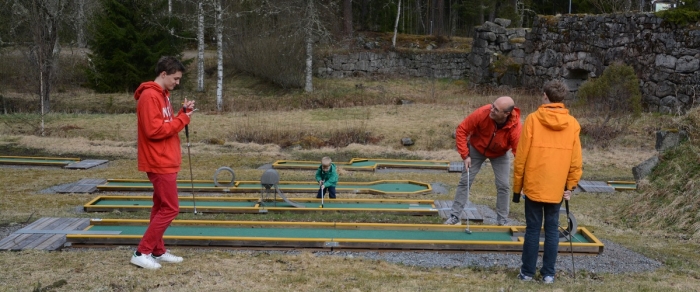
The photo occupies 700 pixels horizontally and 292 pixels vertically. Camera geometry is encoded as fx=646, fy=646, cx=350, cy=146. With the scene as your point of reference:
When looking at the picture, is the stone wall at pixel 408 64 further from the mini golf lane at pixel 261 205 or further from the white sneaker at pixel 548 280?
the white sneaker at pixel 548 280

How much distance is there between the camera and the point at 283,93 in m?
26.3

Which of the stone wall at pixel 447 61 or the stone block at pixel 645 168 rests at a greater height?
the stone wall at pixel 447 61

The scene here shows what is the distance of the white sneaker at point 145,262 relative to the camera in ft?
18.4

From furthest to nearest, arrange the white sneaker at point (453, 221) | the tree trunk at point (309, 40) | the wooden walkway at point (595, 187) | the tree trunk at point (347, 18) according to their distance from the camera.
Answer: the tree trunk at point (347, 18) < the tree trunk at point (309, 40) < the wooden walkway at point (595, 187) < the white sneaker at point (453, 221)

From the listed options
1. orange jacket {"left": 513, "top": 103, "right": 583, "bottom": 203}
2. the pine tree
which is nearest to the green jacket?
orange jacket {"left": 513, "top": 103, "right": 583, "bottom": 203}

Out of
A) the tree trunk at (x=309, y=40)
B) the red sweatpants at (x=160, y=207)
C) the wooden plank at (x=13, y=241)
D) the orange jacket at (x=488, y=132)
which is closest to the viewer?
the red sweatpants at (x=160, y=207)

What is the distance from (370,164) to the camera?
1377 cm

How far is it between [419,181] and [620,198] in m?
3.45

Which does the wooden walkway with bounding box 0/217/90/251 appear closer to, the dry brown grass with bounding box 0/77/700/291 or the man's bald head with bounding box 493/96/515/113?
the dry brown grass with bounding box 0/77/700/291

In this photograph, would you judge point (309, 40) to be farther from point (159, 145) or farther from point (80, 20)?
point (159, 145)

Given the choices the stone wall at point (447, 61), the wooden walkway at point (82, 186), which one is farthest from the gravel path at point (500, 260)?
the stone wall at point (447, 61)

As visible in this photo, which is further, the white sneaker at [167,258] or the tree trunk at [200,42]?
the tree trunk at [200,42]

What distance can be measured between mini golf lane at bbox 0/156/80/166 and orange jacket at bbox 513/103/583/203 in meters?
10.9

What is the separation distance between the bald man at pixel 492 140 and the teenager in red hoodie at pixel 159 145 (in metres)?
3.00
